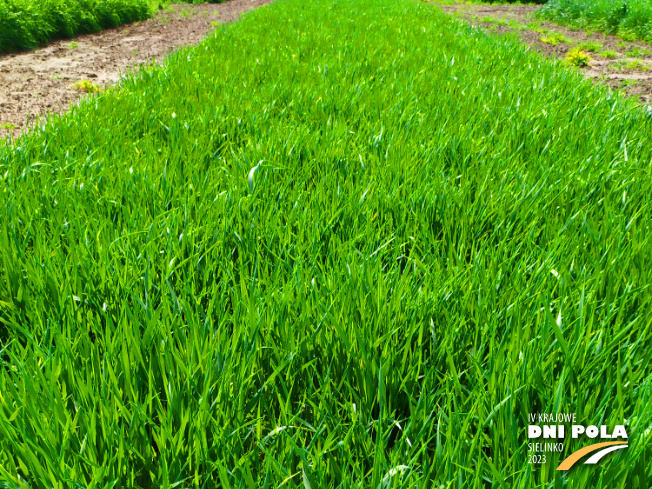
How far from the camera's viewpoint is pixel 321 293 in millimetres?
1189

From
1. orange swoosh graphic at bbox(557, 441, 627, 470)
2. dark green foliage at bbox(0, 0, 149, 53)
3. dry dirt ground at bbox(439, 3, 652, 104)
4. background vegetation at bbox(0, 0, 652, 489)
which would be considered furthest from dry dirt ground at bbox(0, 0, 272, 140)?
dry dirt ground at bbox(439, 3, 652, 104)

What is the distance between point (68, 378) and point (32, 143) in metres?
1.81

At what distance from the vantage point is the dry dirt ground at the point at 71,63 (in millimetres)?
4417

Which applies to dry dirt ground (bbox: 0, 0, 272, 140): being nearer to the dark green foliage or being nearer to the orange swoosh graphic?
the dark green foliage

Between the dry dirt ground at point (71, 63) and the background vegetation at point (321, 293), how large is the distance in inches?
49.3

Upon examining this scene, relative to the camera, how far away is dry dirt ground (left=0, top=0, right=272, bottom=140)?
4.42 metres

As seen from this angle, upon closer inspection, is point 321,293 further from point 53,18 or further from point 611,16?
point 611,16

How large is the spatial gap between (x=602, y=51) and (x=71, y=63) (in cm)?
892

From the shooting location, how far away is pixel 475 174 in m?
2.03

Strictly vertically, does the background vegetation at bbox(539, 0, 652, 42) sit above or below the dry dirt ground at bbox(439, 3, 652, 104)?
above

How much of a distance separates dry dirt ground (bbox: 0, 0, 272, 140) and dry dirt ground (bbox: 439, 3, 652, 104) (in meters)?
5.53

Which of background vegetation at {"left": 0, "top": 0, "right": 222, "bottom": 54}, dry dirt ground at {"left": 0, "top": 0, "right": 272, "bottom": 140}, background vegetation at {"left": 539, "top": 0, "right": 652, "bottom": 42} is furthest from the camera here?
background vegetation at {"left": 539, "top": 0, "right": 652, "bottom": 42}

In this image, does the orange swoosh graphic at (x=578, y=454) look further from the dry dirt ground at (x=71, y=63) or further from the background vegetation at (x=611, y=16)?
the background vegetation at (x=611, y=16)

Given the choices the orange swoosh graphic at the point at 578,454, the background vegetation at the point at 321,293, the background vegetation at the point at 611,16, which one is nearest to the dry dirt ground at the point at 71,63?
the background vegetation at the point at 321,293
